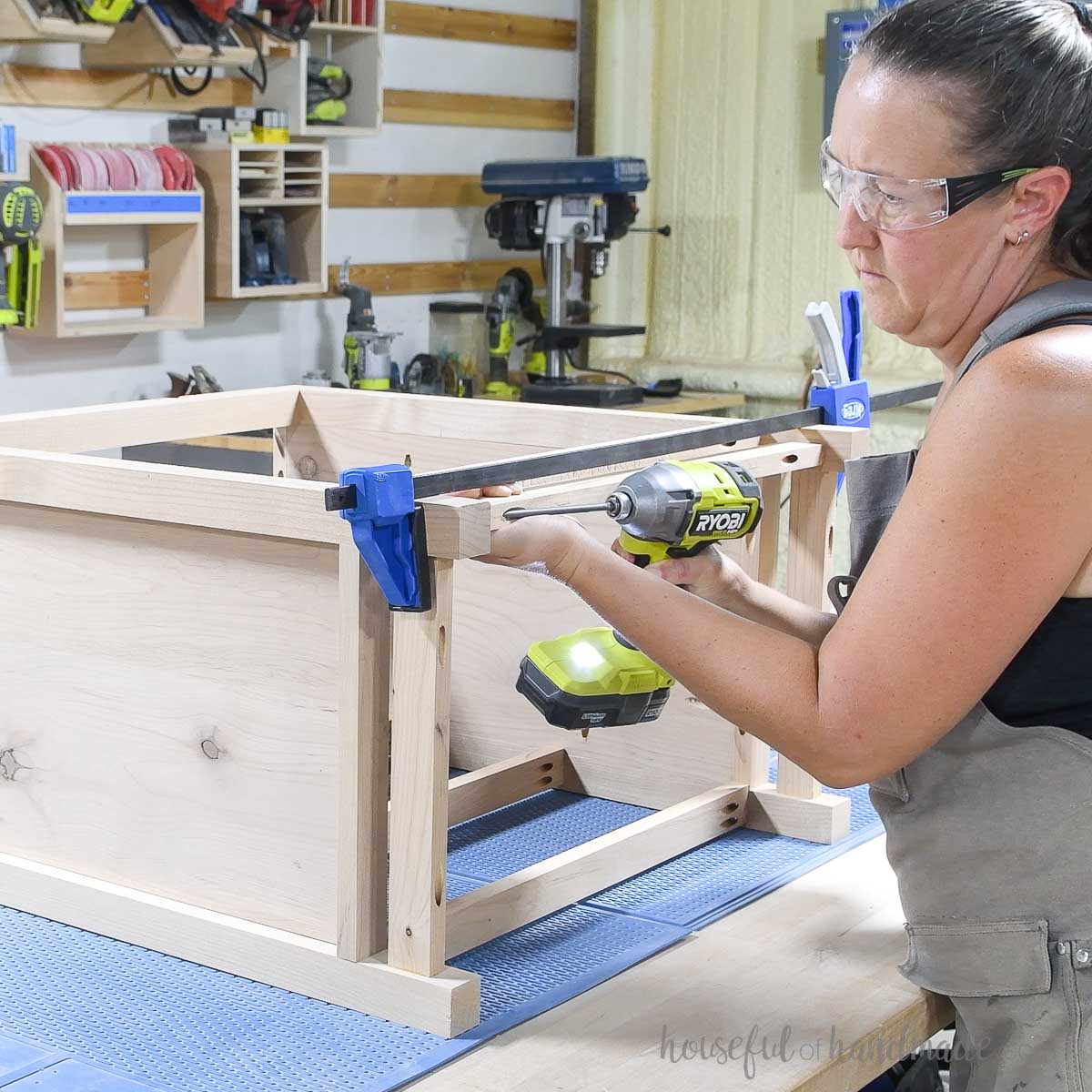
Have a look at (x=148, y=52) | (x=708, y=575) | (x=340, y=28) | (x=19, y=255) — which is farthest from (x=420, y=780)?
(x=340, y=28)

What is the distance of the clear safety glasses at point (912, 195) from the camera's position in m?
0.99

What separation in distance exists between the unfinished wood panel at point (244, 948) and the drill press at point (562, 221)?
8.11 ft

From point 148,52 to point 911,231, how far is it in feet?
8.32

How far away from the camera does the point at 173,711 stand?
133 centimetres

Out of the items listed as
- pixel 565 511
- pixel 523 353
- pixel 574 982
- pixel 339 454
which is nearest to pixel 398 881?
pixel 574 982

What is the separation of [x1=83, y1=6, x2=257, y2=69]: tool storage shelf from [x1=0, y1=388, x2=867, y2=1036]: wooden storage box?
173 cm

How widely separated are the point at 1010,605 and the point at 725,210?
11.8ft

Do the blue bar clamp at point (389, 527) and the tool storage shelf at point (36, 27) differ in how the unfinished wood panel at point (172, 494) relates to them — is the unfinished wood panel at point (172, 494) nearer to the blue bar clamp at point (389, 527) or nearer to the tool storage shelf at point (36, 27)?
the blue bar clamp at point (389, 527)

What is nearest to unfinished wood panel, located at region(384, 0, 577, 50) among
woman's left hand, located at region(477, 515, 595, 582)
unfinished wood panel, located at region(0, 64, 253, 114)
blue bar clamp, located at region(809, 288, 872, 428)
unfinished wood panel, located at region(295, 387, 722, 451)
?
unfinished wood panel, located at region(0, 64, 253, 114)

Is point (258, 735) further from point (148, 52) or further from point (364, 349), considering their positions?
point (364, 349)

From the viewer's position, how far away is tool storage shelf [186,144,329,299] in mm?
3406

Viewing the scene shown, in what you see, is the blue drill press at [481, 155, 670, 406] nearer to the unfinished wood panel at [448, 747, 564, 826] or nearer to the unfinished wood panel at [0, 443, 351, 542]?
the unfinished wood panel at [448, 747, 564, 826]

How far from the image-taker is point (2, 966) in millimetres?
1271

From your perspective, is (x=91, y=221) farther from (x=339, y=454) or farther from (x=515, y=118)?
(x=515, y=118)
